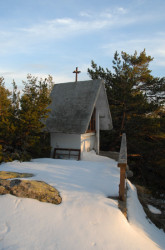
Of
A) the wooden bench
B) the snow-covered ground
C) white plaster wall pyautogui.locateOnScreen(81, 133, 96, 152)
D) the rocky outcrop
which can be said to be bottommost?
the snow-covered ground

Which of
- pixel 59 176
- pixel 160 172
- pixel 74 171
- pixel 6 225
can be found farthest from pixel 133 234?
pixel 160 172

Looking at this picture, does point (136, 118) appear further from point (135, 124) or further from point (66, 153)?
point (66, 153)

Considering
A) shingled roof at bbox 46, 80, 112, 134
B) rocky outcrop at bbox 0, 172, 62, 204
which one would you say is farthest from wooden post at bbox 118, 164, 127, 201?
shingled roof at bbox 46, 80, 112, 134

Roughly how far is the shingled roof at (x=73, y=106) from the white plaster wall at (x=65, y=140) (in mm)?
862

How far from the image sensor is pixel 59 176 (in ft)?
22.0

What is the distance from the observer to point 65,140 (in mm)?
11469

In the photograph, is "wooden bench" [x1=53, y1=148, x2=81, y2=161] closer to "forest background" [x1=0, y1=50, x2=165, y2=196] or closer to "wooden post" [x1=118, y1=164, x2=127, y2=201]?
"forest background" [x1=0, y1=50, x2=165, y2=196]

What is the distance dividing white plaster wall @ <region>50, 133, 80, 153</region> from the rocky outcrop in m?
6.15

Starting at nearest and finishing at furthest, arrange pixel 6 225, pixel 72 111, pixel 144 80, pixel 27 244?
pixel 27 244
pixel 6 225
pixel 72 111
pixel 144 80

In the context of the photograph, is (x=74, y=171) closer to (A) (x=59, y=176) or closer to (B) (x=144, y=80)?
(A) (x=59, y=176)

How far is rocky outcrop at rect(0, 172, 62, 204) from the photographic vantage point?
15.4 ft

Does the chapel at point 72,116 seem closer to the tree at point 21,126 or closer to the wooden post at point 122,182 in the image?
the tree at point 21,126

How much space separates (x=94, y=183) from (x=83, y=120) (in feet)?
15.3

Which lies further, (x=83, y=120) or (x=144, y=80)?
(x=144, y=80)
